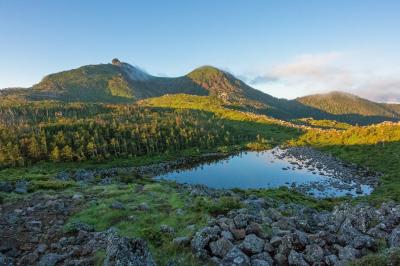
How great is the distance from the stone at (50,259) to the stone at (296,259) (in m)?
13.1

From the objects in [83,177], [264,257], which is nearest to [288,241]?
[264,257]

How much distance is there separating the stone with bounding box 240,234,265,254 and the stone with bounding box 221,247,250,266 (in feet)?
2.19

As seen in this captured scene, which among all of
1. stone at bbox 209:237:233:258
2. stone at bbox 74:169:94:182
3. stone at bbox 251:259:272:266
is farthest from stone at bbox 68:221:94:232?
stone at bbox 74:169:94:182

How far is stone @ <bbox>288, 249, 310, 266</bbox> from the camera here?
1600 cm

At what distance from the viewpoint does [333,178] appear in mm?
95875

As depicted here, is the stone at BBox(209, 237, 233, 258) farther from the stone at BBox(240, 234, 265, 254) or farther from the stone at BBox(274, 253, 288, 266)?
the stone at BBox(274, 253, 288, 266)

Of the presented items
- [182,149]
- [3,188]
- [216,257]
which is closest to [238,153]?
[182,149]

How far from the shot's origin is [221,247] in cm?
1753

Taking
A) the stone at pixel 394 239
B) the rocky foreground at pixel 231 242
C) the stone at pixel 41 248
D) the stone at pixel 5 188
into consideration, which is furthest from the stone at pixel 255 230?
the stone at pixel 5 188

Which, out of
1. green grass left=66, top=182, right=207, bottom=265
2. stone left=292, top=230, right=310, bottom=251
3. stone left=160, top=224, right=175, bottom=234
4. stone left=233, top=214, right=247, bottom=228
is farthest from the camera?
stone left=160, top=224, right=175, bottom=234

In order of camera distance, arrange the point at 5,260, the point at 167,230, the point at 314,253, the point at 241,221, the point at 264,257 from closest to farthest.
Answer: the point at 314,253 < the point at 264,257 < the point at 5,260 < the point at 241,221 < the point at 167,230

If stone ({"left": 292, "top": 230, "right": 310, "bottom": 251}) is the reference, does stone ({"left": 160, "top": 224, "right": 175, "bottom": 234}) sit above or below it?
below

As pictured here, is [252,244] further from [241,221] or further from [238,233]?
[241,221]

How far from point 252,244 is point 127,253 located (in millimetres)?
7606
